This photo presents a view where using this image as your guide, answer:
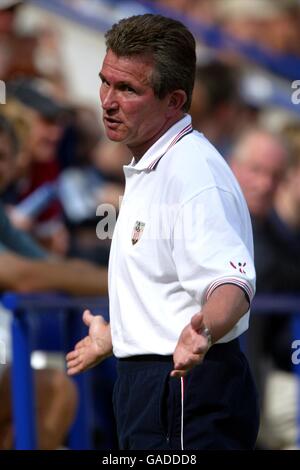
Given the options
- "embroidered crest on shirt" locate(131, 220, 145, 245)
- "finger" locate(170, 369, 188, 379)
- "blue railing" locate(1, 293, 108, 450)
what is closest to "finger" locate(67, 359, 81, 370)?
"embroidered crest on shirt" locate(131, 220, 145, 245)

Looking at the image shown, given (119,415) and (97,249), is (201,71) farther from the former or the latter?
(119,415)

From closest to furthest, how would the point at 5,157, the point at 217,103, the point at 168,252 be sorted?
the point at 168,252 → the point at 5,157 → the point at 217,103

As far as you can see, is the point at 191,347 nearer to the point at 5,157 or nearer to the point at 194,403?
the point at 194,403

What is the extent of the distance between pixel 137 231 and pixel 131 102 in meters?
0.36

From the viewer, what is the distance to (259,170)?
7.31 meters

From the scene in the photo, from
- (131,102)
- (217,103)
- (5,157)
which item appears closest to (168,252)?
(131,102)

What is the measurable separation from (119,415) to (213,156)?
791 mm

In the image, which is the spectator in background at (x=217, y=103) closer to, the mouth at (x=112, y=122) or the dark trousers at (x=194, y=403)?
the mouth at (x=112, y=122)

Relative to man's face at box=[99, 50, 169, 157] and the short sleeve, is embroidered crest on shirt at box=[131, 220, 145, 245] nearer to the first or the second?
the short sleeve

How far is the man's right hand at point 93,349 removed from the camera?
3.61 m

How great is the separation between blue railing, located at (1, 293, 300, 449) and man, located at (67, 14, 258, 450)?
1.79 meters

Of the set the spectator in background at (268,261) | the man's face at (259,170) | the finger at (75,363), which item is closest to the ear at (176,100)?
the finger at (75,363)

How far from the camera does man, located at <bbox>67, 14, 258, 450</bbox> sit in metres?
3.24

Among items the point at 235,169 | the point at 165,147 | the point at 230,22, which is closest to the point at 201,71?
the point at 230,22
